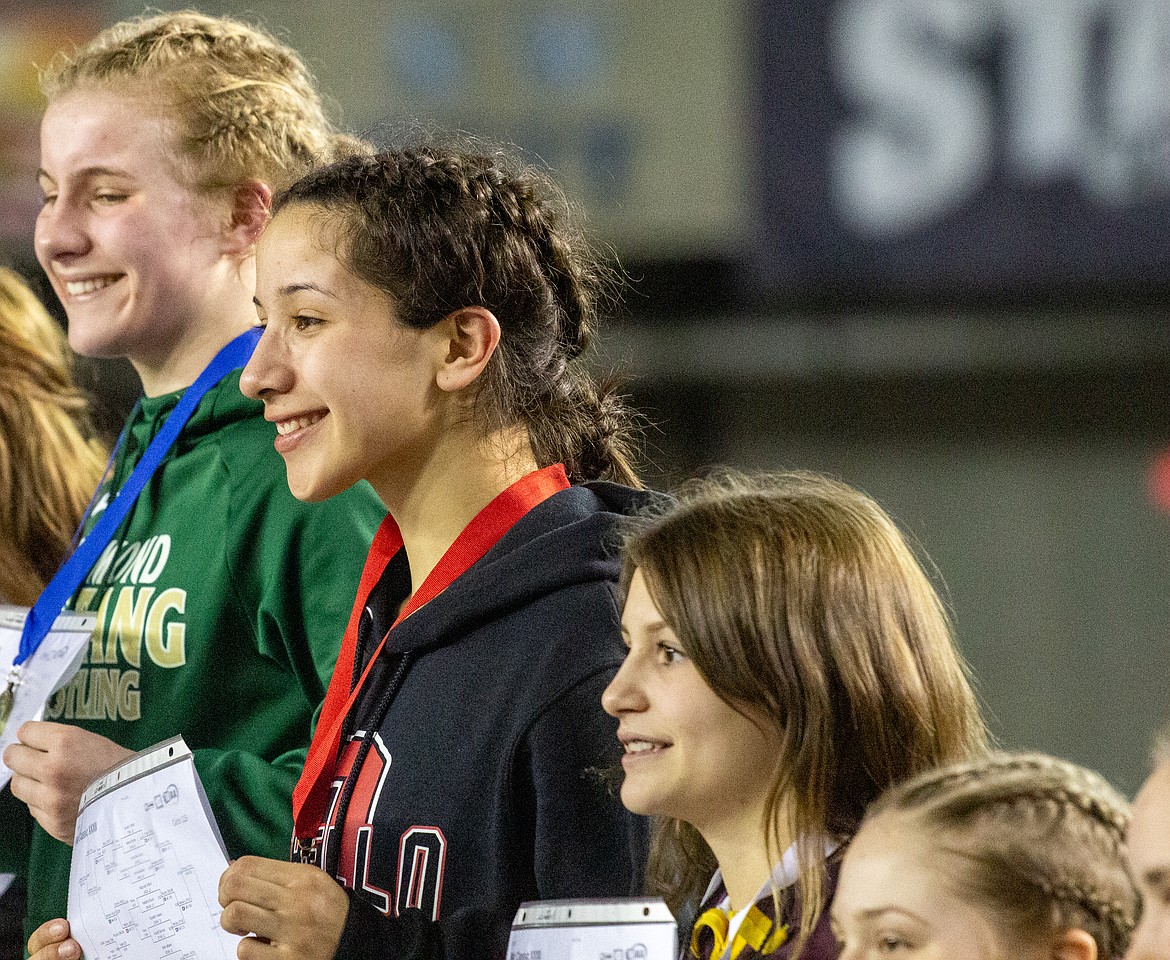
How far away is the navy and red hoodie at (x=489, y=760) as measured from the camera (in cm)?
150

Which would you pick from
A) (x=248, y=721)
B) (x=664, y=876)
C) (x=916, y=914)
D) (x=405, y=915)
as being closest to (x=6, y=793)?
(x=248, y=721)

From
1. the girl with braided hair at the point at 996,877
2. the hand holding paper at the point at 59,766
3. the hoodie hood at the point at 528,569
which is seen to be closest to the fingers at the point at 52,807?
the hand holding paper at the point at 59,766

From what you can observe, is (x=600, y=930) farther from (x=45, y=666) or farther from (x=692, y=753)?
(x=45, y=666)

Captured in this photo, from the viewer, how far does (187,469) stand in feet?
6.39

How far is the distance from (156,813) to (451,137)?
756 mm

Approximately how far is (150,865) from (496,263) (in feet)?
2.03

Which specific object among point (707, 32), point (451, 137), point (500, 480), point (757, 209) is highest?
point (707, 32)

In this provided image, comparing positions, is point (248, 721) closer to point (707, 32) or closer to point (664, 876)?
point (664, 876)

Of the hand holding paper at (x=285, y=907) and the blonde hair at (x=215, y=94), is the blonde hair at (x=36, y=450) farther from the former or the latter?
the hand holding paper at (x=285, y=907)

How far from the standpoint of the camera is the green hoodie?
1819mm

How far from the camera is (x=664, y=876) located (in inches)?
61.1

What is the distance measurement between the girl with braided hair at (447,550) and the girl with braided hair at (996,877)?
32 cm

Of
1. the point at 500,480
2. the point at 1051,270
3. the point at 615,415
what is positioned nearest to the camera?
the point at 500,480

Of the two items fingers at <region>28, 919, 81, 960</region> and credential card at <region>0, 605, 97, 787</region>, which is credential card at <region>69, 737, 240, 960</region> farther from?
credential card at <region>0, 605, 97, 787</region>
